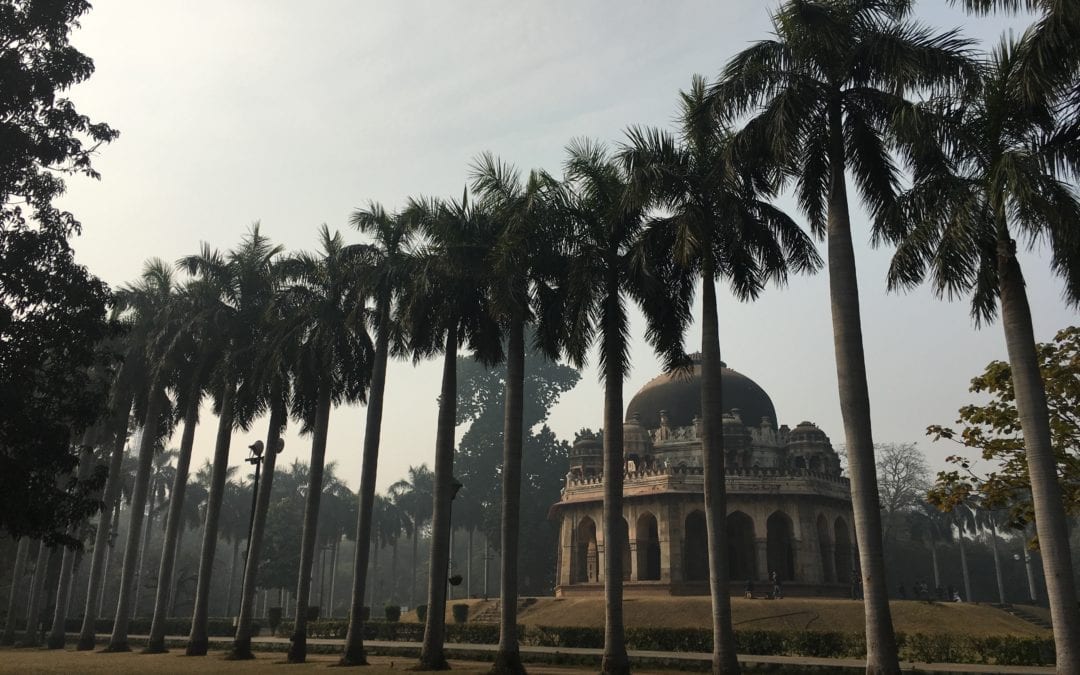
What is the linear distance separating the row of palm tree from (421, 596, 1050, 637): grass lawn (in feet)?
54.6

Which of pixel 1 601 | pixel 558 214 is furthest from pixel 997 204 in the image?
pixel 1 601

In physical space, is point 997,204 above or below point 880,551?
above

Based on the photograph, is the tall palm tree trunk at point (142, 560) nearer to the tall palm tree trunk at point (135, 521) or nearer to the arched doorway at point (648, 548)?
the tall palm tree trunk at point (135, 521)

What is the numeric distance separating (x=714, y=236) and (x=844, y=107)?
4.19m

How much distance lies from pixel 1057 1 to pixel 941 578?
67747 millimetres

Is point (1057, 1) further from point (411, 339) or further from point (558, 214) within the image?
point (411, 339)

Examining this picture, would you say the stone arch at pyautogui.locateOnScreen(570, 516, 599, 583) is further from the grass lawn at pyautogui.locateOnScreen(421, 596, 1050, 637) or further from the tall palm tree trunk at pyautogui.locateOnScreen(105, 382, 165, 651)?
the tall palm tree trunk at pyautogui.locateOnScreen(105, 382, 165, 651)

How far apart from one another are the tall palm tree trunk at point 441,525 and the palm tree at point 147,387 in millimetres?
14613

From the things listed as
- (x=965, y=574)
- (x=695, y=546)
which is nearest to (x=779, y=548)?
(x=695, y=546)

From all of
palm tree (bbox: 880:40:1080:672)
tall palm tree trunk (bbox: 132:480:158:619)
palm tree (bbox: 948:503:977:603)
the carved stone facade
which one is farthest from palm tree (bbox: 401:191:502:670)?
palm tree (bbox: 948:503:977:603)

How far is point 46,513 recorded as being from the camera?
19.0 m

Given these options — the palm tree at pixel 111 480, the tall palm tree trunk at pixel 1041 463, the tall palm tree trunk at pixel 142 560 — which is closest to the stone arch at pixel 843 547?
the tall palm tree trunk at pixel 1041 463

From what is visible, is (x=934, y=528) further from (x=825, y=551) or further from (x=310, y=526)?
(x=310, y=526)

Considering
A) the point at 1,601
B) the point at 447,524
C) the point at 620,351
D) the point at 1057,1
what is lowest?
the point at 1,601
